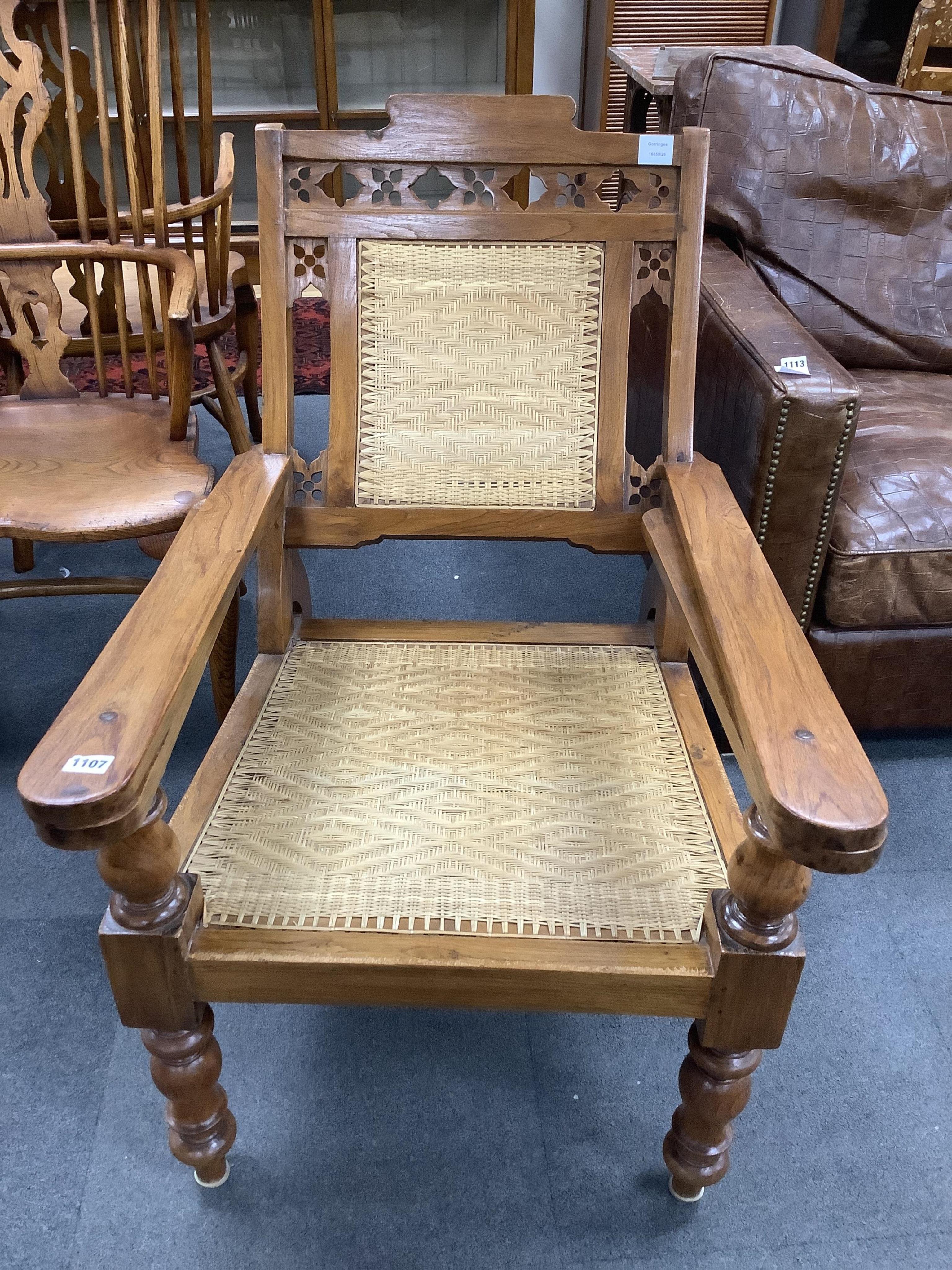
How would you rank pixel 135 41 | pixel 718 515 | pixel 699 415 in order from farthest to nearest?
pixel 135 41 < pixel 699 415 < pixel 718 515

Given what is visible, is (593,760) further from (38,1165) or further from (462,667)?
(38,1165)

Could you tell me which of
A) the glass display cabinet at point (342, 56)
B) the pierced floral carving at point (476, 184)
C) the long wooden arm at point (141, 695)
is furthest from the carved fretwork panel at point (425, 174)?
the glass display cabinet at point (342, 56)

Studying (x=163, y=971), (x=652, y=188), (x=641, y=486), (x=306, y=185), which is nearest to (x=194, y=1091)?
(x=163, y=971)

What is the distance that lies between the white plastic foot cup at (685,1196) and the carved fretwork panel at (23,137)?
149 cm

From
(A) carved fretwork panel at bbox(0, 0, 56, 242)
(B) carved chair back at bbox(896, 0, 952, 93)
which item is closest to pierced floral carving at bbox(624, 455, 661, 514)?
(A) carved fretwork panel at bbox(0, 0, 56, 242)

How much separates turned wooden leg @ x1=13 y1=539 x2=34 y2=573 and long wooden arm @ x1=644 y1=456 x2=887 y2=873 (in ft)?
4.78

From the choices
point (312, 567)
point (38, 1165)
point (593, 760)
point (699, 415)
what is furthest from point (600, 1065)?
point (312, 567)

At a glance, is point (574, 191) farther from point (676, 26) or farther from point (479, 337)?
point (676, 26)

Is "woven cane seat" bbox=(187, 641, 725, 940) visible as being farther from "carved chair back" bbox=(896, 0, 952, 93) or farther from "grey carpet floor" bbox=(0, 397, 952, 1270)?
"carved chair back" bbox=(896, 0, 952, 93)

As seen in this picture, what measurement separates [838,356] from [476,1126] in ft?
4.99

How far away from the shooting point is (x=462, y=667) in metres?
1.23

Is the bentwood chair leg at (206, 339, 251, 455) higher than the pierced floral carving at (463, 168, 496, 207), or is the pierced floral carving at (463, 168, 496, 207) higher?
the pierced floral carving at (463, 168, 496, 207)

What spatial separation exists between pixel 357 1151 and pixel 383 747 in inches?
18.2

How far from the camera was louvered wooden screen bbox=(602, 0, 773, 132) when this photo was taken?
3.31 metres
